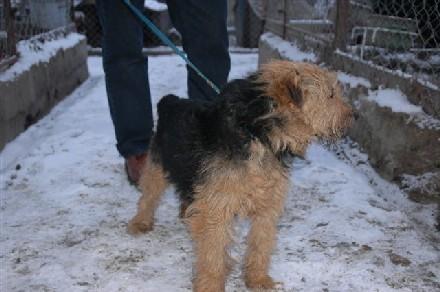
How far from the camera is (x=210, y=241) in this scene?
2.68 m

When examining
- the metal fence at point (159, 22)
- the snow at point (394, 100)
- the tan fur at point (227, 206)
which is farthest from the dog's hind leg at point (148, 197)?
the metal fence at point (159, 22)

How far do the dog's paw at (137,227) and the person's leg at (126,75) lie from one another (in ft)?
2.30

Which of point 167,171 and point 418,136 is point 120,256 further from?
point 418,136

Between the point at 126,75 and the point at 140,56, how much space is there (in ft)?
0.58

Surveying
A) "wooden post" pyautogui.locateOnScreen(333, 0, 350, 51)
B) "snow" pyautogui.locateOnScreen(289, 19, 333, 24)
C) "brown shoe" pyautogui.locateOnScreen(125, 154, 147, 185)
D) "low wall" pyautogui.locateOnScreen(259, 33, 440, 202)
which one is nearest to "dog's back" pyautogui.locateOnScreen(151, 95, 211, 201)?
"brown shoe" pyautogui.locateOnScreen(125, 154, 147, 185)

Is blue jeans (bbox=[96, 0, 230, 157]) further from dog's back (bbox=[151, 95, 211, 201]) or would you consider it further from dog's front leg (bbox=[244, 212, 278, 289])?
dog's front leg (bbox=[244, 212, 278, 289])

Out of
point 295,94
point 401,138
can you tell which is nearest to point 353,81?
point 401,138

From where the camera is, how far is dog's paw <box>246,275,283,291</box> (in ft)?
9.45

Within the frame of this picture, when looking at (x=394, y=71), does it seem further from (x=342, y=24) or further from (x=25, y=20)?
(x=25, y=20)

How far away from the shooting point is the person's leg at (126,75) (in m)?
3.74

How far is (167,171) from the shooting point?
10.4 ft

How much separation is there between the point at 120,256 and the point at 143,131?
3.78 feet

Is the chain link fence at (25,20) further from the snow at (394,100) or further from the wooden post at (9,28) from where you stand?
the snow at (394,100)

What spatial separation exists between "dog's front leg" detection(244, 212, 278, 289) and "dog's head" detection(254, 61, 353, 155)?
46 centimetres
